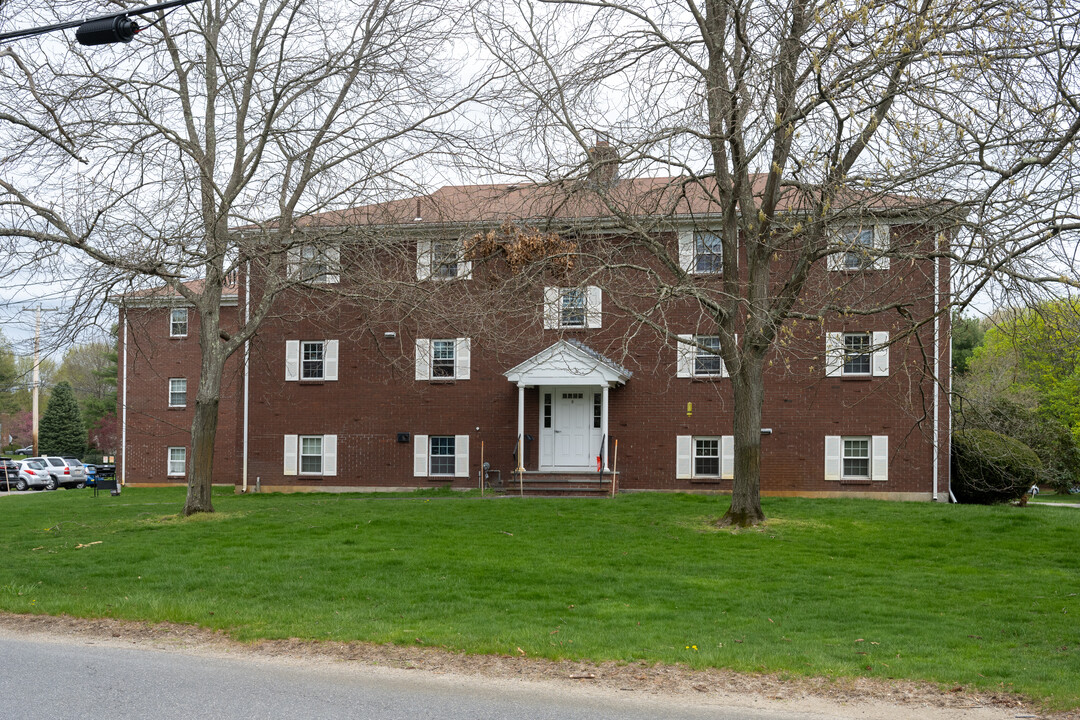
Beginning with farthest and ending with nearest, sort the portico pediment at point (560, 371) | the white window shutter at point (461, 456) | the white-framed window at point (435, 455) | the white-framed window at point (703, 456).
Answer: the white-framed window at point (435, 455) → the white window shutter at point (461, 456) → the white-framed window at point (703, 456) → the portico pediment at point (560, 371)

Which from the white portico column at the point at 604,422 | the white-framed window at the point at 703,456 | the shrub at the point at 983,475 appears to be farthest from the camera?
the white-framed window at the point at 703,456

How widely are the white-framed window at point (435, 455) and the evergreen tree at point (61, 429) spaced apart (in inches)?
1644

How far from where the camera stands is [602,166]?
14.2 meters

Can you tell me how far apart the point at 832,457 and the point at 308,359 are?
49.8ft

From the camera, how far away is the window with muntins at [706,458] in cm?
2478

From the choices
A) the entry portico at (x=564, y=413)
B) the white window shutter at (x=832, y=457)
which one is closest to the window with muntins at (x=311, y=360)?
the entry portico at (x=564, y=413)

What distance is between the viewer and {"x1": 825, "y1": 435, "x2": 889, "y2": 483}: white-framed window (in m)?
24.1

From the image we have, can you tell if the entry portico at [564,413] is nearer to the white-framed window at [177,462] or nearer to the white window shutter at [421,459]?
the white window shutter at [421,459]

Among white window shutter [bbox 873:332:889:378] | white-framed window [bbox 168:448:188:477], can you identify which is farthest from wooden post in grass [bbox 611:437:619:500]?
white-framed window [bbox 168:448:188:477]

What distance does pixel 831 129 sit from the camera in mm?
12352

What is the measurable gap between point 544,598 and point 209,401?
10680mm

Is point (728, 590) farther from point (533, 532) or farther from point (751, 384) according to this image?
point (751, 384)

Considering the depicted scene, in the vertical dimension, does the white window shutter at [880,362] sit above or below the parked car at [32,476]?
above

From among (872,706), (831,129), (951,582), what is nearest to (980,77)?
(831,129)
